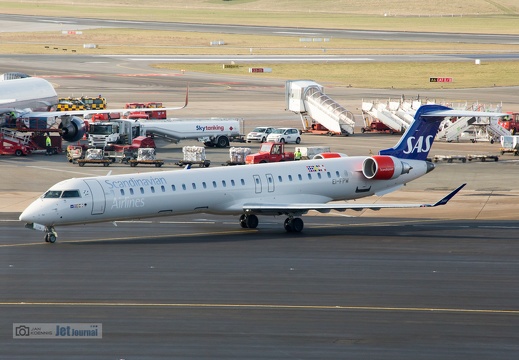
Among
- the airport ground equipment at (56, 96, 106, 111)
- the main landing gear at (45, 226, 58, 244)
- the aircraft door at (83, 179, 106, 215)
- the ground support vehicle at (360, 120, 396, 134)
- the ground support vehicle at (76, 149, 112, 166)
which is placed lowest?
the main landing gear at (45, 226, 58, 244)

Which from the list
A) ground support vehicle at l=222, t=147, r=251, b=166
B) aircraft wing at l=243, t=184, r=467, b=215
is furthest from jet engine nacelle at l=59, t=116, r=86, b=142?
aircraft wing at l=243, t=184, r=467, b=215

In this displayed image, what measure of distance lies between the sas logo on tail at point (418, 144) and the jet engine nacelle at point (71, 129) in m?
39.1

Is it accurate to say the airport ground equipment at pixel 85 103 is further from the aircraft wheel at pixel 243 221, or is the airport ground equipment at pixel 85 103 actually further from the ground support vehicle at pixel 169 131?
the aircraft wheel at pixel 243 221

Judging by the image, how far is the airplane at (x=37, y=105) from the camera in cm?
8075

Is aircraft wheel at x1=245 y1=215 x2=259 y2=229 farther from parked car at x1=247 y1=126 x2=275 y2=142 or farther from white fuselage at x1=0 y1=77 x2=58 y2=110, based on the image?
white fuselage at x1=0 y1=77 x2=58 y2=110

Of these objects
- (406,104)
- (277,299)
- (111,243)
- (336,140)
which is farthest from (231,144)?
(277,299)

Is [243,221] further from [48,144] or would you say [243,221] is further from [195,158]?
[48,144]

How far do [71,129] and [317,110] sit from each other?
2311cm

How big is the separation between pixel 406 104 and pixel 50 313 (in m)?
65.1

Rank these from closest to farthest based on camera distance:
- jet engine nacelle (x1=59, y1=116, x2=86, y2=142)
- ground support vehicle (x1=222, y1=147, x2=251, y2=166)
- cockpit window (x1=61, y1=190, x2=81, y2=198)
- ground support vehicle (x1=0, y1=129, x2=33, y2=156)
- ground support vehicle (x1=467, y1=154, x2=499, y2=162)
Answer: cockpit window (x1=61, y1=190, x2=81, y2=198) → ground support vehicle (x1=222, y1=147, x2=251, y2=166) → ground support vehicle (x1=467, y1=154, x2=499, y2=162) → ground support vehicle (x1=0, y1=129, x2=33, y2=156) → jet engine nacelle (x1=59, y1=116, x2=86, y2=142)

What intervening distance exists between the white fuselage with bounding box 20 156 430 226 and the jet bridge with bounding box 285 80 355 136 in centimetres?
3900

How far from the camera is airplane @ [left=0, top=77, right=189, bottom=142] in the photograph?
80750mm

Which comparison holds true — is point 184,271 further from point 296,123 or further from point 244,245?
point 296,123

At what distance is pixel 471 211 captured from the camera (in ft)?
178
